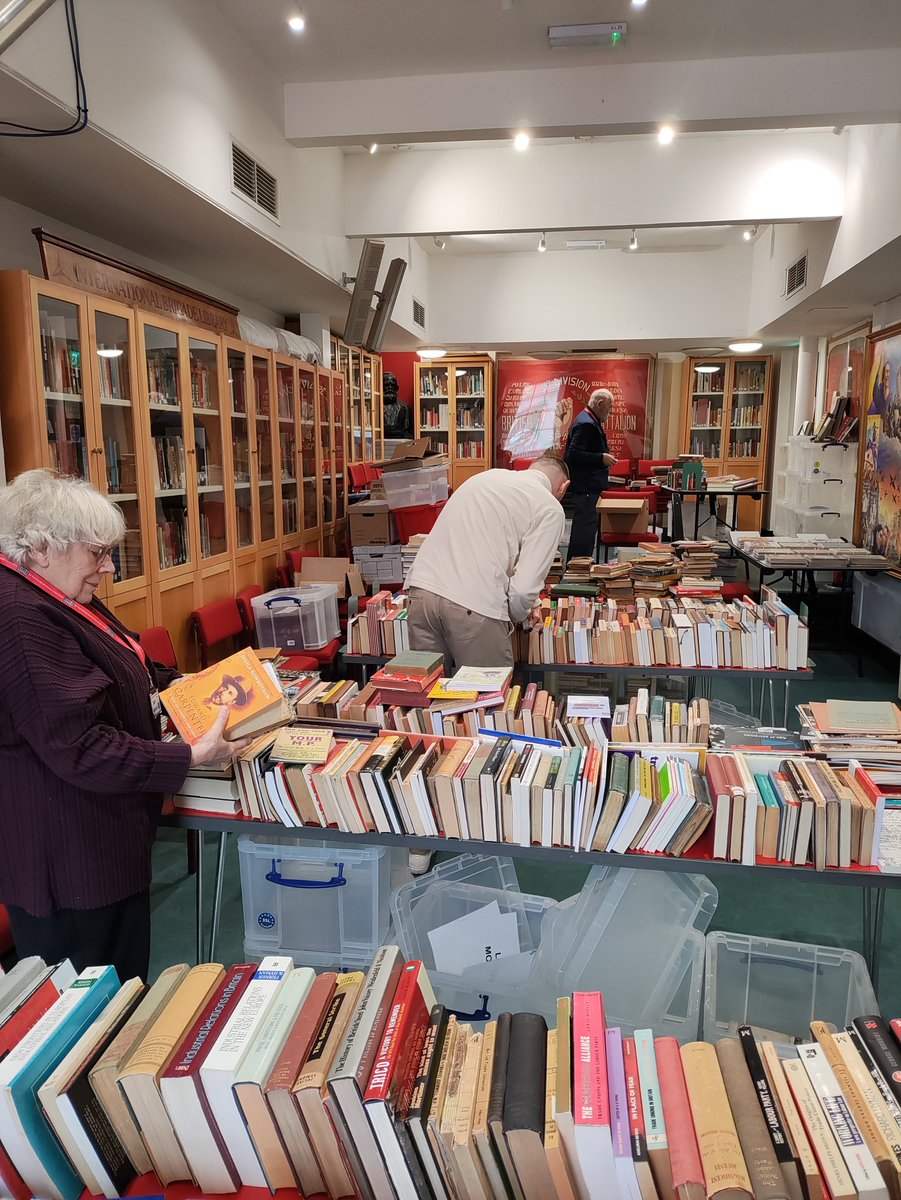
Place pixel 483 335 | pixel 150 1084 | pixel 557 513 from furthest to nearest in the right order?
pixel 483 335 < pixel 557 513 < pixel 150 1084

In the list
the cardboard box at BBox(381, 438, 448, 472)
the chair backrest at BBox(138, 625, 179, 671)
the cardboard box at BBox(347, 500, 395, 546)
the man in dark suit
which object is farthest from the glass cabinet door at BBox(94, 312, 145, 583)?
the man in dark suit

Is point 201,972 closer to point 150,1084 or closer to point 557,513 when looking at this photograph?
point 150,1084

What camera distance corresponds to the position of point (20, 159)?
3.43 meters

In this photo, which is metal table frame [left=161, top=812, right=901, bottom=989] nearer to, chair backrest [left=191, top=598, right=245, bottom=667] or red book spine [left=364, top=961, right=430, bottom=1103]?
red book spine [left=364, top=961, right=430, bottom=1103]

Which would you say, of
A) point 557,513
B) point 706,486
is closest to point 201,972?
point 557,513

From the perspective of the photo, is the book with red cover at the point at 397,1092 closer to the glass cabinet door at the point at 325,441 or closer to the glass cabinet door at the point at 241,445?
the glass cabinet door at the point at 241,445

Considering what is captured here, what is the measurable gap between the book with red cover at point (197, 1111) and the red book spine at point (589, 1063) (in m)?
0.51

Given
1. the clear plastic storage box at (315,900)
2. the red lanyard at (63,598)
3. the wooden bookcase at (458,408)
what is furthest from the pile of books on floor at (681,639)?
the wooden bookcase at (458,408)

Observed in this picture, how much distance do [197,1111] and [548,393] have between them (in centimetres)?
1194

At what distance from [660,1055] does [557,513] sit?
9.31ft

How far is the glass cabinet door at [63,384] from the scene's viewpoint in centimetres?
351

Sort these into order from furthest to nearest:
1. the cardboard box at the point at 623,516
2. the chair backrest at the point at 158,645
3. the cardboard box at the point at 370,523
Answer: the cardboard box at the point at 623,516
the cardboard box at the point at 370,523
the chair backrest at the point at 158,645

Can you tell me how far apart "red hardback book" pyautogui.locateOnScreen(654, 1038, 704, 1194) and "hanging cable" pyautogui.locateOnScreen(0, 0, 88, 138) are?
350 centimetres

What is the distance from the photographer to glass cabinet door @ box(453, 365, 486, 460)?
12.0 m
